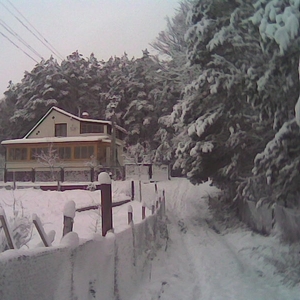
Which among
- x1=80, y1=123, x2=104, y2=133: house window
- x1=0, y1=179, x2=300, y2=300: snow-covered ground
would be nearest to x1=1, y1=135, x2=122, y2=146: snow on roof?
x1=80, y1=123, x2=104, y2=133: house window

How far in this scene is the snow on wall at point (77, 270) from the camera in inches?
79.7

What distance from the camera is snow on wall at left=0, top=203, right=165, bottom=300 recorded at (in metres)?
2.03

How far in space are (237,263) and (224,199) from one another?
21.0ft

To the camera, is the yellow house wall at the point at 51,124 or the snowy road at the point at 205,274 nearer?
the snowy road at the point at 205,274

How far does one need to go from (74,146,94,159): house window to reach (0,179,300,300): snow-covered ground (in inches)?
300

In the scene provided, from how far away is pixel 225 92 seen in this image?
8258mm

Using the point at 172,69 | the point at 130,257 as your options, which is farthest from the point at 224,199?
the point at 130,257

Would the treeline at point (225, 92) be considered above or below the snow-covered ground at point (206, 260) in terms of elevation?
above

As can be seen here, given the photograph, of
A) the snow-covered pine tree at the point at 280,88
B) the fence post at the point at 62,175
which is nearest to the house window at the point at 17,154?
the fence post at the point at 62,175

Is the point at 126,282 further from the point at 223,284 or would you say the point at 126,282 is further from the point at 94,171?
the point at 94,171

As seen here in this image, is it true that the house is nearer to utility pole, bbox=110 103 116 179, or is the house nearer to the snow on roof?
the snow on roof

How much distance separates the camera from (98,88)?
19328 millimetres

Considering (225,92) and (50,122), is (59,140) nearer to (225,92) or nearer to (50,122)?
(50,122)

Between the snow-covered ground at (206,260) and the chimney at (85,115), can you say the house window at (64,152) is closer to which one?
the chimney at (85,115)
